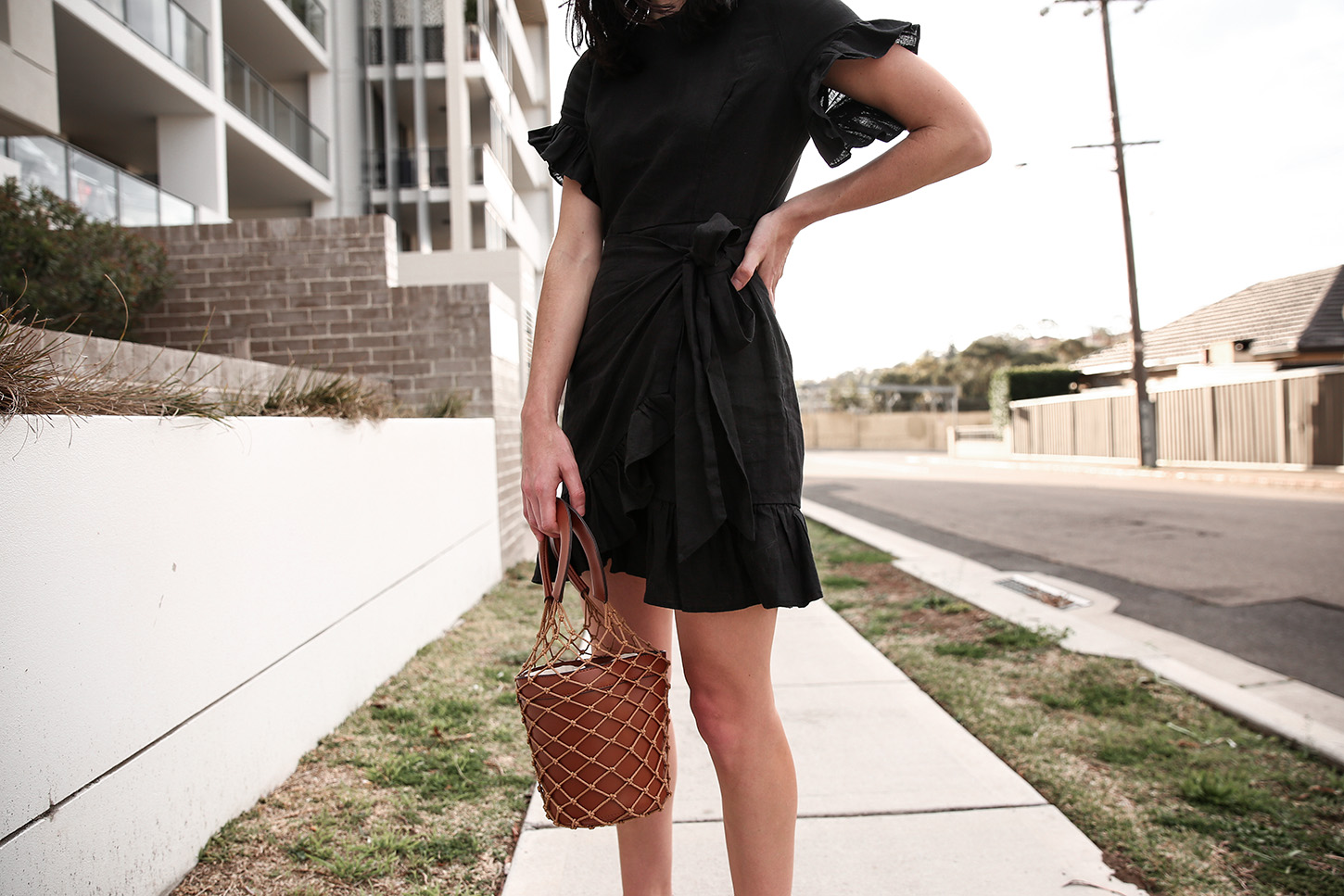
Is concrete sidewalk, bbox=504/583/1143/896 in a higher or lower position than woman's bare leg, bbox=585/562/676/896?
lower

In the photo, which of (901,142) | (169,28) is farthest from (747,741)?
(169,28)

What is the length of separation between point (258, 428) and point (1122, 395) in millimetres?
20267

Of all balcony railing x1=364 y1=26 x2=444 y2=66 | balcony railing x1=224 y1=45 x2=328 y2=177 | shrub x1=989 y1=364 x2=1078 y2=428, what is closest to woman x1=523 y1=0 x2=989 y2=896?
balcony railing x1=224 y1=45 x2=328 y2=177

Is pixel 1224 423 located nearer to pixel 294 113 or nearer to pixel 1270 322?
pixel 1270 322

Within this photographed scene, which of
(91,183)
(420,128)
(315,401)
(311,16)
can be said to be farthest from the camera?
(420,128)

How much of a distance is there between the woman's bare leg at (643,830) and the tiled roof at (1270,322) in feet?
71.8

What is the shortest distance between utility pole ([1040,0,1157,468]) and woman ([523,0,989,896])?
18162mm

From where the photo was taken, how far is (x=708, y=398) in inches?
47.6

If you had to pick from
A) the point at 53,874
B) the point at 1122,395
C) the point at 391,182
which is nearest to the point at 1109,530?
the point at 53,874

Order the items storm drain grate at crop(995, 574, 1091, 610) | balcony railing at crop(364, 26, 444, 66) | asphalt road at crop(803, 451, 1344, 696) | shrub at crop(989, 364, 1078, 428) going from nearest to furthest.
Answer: asphalt road at crop(803, 451, 1344, 696), storm drain grate at crop(995, 574, 1091, 610), balcony railing at crop(364, 26, 444, 66), shrub at crop(989, 364, 1078, 428)

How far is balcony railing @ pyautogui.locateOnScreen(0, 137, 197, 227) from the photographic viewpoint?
313 inches

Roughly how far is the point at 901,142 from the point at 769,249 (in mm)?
256

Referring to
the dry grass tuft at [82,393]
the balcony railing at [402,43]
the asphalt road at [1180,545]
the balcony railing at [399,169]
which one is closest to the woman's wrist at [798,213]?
the dry grass tuft at [82,393]

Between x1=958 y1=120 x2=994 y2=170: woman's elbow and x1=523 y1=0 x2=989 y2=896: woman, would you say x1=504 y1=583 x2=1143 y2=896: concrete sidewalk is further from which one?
x1=958 y1=120 x2=994 y2=170: woman's elbow
